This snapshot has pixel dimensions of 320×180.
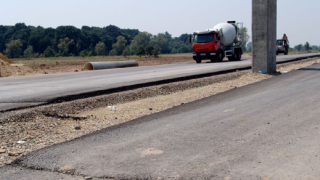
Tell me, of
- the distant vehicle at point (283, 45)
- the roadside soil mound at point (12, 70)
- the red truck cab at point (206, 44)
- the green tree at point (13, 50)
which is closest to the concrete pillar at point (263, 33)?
the red truck cab at point (206, 44)

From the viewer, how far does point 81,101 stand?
37.5ft

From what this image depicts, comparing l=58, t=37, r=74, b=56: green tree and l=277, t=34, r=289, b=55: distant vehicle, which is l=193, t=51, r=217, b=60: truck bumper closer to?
l=277, t=34, r=289, b=55: distant vehicle

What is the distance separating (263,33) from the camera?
2028 centimetres

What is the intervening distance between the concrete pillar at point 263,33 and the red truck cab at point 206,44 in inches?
565

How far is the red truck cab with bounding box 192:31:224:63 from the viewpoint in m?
35.3

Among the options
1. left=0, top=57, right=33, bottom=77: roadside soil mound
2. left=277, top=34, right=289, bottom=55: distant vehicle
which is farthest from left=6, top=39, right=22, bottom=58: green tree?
left=0, top=57, right=33, bottom=77: roadside soil mound

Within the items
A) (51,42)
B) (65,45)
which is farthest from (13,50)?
(51,42)

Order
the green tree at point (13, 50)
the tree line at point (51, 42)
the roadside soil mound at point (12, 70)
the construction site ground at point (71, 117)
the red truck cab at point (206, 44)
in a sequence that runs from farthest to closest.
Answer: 1. the tree line at point (51, 42)
2. the green tree at point (13, 50)
3. the red truck cab at point (206, 44)
4. the roadside soil mound at point (12, 70)
5. the construction site ground at point (71, 117)

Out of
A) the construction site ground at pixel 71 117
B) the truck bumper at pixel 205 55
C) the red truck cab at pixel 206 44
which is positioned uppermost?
the red truck cab at pixel 206 44

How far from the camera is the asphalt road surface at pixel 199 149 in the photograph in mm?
4965

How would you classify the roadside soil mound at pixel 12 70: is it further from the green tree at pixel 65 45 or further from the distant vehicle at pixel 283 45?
the green tree at pixel 65 45

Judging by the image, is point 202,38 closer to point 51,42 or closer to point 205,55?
point 205,55

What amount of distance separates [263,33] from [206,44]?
15166mm

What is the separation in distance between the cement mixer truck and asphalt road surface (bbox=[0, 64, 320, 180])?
86.8 feet
